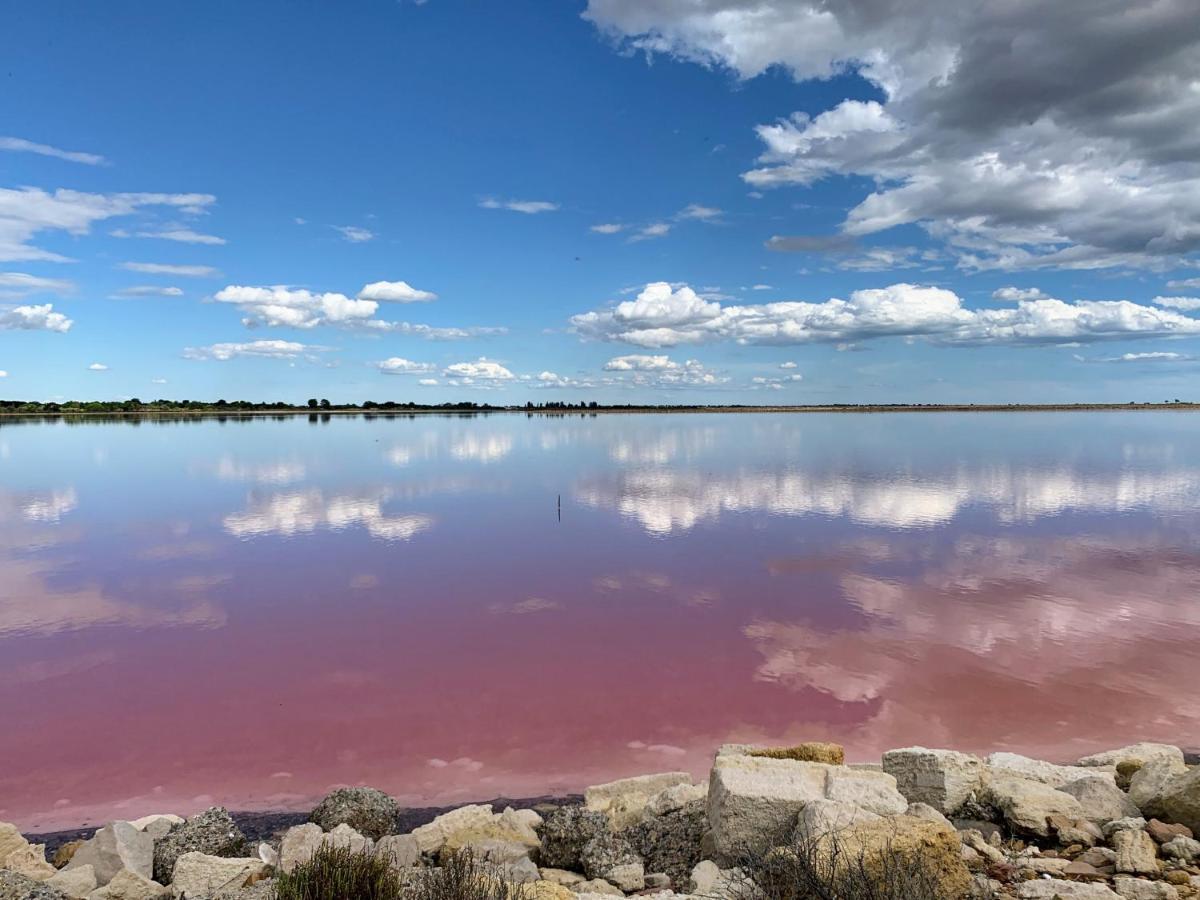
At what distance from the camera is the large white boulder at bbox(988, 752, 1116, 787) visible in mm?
8367

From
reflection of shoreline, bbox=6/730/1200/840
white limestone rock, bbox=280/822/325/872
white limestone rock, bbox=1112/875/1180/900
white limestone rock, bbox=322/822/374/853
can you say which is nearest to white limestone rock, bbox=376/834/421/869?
white limestone rock, bbox=322/822/374/853

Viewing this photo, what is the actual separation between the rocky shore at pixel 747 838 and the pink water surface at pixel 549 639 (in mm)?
1916

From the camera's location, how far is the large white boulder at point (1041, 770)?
837 centimetres

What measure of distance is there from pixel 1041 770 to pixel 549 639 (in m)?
9.55

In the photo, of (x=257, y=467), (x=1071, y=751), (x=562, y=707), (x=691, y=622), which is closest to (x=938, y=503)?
(x=691, y=622)

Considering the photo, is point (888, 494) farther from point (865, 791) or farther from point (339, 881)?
point (339, 881)

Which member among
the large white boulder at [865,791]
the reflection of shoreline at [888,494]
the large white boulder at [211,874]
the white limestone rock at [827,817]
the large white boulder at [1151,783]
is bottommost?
the large white boulder at [211,874]

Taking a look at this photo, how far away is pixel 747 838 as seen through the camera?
6734mm

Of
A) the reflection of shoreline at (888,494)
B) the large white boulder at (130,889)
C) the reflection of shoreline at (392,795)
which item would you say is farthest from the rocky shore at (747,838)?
the reflection of shoreline at (888,494)

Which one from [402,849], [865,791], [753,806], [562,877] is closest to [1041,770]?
[865,791]

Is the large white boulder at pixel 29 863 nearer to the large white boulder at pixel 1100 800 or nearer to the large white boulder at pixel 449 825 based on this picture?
the large white boulder at pixel 449 825

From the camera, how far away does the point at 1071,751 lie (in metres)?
10.8

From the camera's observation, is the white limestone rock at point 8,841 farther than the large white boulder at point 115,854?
Yes

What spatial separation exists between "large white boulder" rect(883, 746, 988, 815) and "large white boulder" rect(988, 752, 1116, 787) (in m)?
0.36
